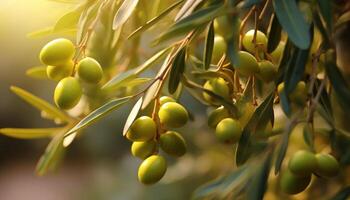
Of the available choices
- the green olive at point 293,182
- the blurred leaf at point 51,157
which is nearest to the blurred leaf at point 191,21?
the green olive at point 293,182

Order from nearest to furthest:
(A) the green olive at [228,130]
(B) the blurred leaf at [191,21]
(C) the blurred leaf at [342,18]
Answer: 1. (B) the blurred leaf at [191,21]
2. (A) the green olive at [228,130]
3. (C) the blurred leaf at [342,18]

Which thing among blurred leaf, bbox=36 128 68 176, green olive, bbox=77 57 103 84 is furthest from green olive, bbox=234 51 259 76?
blurred leaf, bbox=36 128 68 176

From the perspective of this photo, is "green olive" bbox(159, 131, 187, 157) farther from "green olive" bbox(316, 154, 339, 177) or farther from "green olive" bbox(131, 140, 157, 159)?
"green olive" bbox(316, 154, 339, 177)

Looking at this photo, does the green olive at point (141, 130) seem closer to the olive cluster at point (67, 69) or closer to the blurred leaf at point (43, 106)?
the olive cluster at point (67, 69)

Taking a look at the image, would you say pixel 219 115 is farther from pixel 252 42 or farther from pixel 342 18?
pixel 342 18

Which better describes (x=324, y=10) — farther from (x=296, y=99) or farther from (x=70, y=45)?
(x=70, y=45)
